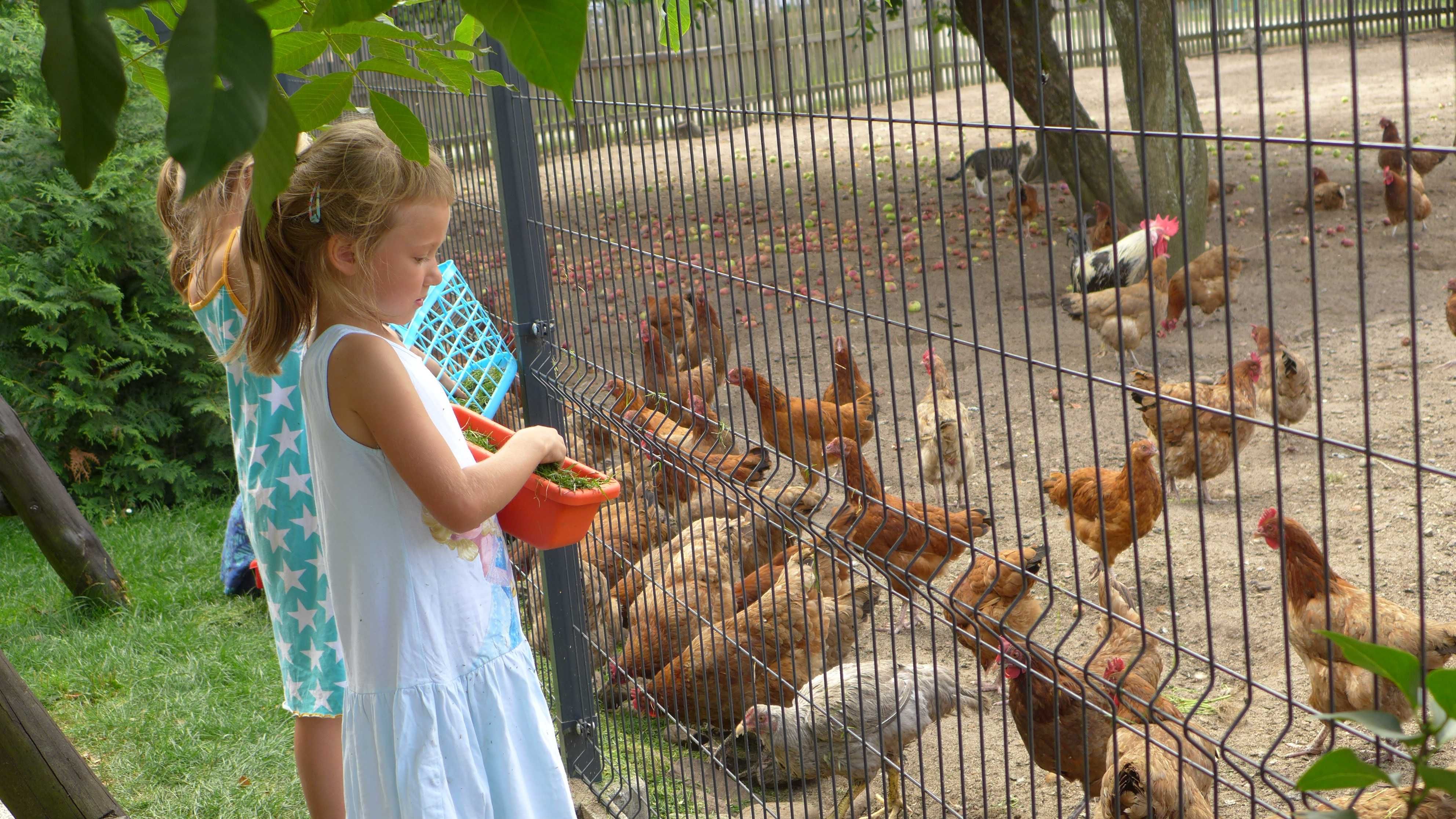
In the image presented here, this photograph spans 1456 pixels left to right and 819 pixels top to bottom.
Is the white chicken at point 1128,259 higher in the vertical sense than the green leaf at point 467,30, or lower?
lower

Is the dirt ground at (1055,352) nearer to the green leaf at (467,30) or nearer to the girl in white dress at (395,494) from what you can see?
the girl in white dress at (395,494)

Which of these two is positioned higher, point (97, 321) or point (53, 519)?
point (97, 321)

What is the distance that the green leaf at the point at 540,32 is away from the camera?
23.3 inches

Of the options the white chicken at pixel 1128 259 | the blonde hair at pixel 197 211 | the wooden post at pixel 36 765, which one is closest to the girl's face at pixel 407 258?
the blonde hair at pixel 197 211

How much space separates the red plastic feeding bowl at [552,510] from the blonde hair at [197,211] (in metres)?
0.89

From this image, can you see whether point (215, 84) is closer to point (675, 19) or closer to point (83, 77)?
point (83, 77)

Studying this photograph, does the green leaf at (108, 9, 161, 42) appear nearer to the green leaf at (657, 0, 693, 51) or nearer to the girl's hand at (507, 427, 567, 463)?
the green leaf at (657, 0, 693, 51)

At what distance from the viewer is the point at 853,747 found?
3.57 meters

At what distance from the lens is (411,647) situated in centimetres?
201

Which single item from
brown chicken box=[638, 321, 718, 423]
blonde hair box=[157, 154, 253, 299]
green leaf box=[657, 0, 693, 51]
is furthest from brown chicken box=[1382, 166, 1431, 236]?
green leaf box=[657, 0, 693, 51]

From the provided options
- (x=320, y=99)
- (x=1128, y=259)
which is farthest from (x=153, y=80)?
(x=1128, y=259)

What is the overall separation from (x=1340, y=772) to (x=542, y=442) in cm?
166

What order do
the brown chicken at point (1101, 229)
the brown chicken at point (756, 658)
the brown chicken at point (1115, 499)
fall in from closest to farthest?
the brown chicken at point (756, 658)
the brown chicken at point (1115, 499)
the brown chicken at point (1101, 229)

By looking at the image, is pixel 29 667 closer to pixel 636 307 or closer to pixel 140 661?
pixel 140 661
